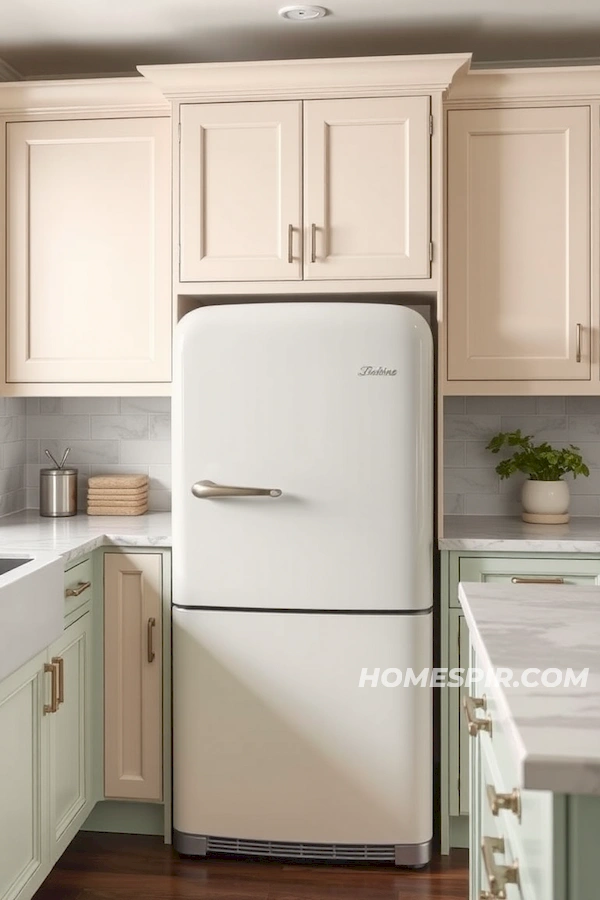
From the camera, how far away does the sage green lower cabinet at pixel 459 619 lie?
2619 mm

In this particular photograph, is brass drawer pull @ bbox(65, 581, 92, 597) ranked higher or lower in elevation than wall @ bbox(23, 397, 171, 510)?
lower

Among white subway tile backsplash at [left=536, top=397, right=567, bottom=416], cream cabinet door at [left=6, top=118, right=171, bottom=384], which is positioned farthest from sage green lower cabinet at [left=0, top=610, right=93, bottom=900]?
white subway tile backsplash at [left=536, top=397, right=567, bottom=416]

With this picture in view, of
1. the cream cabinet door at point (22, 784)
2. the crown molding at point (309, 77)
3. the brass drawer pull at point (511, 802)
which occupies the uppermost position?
the crown molding at point (309, 77)

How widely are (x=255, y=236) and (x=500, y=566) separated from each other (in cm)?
120

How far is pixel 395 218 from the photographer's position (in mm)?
2670

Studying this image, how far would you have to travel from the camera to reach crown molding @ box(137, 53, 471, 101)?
2.62 metres

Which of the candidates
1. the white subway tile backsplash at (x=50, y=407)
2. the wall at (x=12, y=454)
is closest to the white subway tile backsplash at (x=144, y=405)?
the white subway tile backsplash at (x=50, y=407)

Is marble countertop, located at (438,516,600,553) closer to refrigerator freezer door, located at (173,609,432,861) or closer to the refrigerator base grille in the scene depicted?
refrigerator freezer door, located at (173,609,432,861)

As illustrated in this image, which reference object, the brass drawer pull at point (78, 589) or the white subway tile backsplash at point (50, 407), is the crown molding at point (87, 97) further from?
the brass drawer pull at point (78, 589)

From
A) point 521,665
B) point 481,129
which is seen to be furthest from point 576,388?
point 521,665

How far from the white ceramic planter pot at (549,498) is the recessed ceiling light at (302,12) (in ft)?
5.15

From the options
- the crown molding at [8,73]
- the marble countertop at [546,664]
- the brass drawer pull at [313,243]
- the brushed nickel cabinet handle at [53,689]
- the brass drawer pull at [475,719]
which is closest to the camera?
the marble countertop at [546,664]

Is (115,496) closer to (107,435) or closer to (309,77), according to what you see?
(107,435)

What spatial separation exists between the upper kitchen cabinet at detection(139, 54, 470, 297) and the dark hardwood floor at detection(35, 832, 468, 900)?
1655mm
